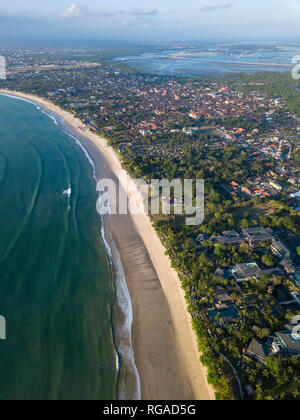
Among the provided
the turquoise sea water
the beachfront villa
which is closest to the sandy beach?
the turquoise sea water

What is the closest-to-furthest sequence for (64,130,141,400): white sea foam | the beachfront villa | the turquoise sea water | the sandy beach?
(64,130,141,400): white sea foam < the sandy beach < the turquoise sea water < the beachfront villa

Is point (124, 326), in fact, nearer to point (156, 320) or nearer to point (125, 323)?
point (125, 323)

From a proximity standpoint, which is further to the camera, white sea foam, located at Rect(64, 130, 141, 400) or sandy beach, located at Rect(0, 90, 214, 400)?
sandy beach, located at Rect(0, 90, 214, 400)

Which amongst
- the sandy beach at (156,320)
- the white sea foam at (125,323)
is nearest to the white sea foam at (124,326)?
the white sea foam at (125,323)

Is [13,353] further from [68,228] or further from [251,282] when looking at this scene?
[251,282]

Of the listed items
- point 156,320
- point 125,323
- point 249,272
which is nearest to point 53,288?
point 125,323

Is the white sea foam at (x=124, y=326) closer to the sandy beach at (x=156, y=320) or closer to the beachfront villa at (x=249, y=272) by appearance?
the sandy beach at (x=156, y=320)

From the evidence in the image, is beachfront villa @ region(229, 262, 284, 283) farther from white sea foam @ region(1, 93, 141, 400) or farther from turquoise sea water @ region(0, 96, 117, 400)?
turquoise sea water @ region(0, 96, 117, 400)
